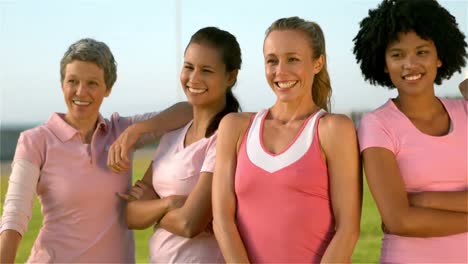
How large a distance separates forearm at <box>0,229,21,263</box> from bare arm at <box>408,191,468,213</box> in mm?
1347

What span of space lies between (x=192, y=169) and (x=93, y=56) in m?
0.58

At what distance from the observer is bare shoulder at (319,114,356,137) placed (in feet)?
7.18

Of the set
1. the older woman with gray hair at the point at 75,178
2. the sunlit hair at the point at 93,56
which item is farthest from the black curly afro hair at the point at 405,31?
the sunlit hair at the point at 93,56

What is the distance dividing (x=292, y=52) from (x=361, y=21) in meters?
0.41

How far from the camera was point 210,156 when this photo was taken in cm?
244

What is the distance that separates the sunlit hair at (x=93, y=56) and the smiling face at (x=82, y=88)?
0.7 inches

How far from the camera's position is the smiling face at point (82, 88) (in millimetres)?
2629

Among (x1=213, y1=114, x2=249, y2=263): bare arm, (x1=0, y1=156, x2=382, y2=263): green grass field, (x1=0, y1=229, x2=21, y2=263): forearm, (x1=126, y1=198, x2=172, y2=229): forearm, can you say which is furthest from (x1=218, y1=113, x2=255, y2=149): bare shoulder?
(x1=0, y1=156, x2=382, y2=263): green grass field

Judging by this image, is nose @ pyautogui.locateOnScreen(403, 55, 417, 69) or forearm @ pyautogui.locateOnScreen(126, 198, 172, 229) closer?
nose @ pyautogui.locateOnScreen(403, 55, 417, 69)

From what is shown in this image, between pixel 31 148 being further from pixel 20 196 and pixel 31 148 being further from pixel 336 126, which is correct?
pixel 336 126

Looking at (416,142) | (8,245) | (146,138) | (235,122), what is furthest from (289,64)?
Answer: (8,245)

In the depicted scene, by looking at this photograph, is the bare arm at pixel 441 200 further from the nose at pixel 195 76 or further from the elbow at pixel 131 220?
the elbow at pixel 131 220

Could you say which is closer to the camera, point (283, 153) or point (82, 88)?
point (283, 153)

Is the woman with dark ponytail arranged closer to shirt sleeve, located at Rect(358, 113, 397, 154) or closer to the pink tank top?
the pink tank top
